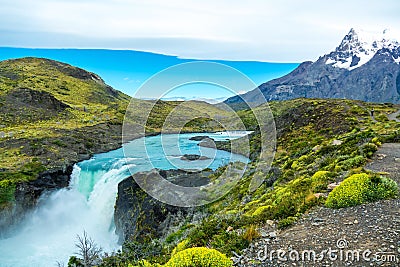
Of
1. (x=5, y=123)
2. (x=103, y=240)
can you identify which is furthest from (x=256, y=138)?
(x=5, y=123)

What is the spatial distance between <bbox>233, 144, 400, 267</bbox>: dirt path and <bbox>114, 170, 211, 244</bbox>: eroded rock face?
52.2 ft

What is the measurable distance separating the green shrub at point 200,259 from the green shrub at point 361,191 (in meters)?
4.94

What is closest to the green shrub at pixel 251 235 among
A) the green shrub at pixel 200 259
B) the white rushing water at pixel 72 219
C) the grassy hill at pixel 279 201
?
the grassy hill at pixel 279 201

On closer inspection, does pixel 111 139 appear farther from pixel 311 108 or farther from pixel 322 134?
pixel 322 134

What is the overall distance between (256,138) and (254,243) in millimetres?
45726

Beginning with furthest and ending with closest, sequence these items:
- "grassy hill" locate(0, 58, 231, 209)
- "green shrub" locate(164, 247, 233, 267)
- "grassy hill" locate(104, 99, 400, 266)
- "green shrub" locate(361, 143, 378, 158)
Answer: "grassy hill" locate(0, 58, 231, 209)
"green shrub" locate(361, 143, 378, 158)
"grassy hill" locate(104, 99, 400, 266)
"green shrub" locate(164, 247, 233, 267)

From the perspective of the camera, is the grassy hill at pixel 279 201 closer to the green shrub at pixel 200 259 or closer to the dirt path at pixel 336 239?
the dirt path at pixel 336 239

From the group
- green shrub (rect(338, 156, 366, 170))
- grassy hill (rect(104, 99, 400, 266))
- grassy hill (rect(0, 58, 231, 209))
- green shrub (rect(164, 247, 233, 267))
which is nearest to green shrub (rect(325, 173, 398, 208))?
grassy hill (rect(104, 99, 400, 266))

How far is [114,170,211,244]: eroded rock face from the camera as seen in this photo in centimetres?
2609

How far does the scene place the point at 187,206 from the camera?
25.9m

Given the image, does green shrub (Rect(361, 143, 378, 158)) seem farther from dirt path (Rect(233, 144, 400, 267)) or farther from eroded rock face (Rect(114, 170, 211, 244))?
eroded rock face (Rect(114, 170, 211, 244))

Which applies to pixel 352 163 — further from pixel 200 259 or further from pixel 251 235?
pixel 200 259

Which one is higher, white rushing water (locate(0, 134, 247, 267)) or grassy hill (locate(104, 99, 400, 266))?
grassy hill (locate(104, 99, 400, 266))

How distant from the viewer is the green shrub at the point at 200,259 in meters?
7.59
